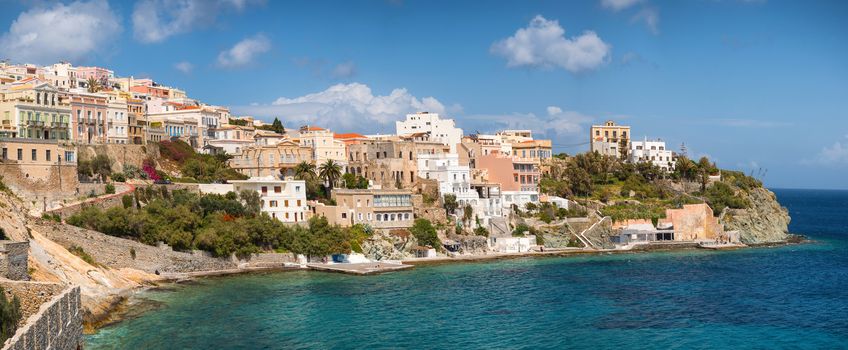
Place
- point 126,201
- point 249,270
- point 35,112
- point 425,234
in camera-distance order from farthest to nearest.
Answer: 1. point 425,234
2. point 35,112
3. point 126,201
4. point 249,270

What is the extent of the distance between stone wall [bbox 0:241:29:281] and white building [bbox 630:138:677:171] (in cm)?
7902

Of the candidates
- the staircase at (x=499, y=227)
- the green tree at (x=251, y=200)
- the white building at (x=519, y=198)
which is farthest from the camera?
the white building at (x=519, y=198)

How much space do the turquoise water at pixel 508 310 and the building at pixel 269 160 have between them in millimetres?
20208

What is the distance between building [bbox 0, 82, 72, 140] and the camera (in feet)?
188

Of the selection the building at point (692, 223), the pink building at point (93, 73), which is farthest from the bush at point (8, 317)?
the pink building at point (93, 73)

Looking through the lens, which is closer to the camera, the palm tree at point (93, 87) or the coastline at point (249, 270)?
the coastline at point (249, 270)

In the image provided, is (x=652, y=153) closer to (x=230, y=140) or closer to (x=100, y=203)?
(x=230, y=140)

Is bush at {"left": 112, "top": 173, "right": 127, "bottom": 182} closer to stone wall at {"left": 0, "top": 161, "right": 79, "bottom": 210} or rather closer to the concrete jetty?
stone wall at {"left": 0, "top": 161, "right": 79, "bottom": 210}

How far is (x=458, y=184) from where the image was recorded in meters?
71.5

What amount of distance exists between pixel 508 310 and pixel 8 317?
2464 cm

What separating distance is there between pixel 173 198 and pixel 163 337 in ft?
81.8

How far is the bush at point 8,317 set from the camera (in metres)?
20.4

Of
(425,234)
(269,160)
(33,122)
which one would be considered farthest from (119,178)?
(425,234)

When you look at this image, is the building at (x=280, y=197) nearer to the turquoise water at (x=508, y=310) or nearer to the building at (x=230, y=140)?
the turquoise water at (x=508, y=310)
